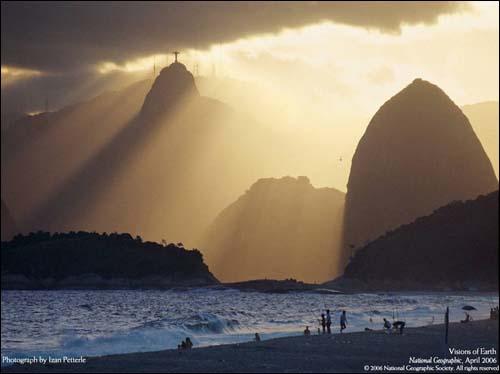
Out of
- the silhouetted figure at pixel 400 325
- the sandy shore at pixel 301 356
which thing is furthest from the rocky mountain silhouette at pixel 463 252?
the sandy shore at pixel 301 356

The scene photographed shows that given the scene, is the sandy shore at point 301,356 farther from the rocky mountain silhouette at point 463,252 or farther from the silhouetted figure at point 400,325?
the rocky mountain silhouette at point 463,252

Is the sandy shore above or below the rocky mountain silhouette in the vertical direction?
below

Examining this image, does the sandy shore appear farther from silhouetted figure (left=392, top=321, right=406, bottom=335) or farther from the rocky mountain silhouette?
the rocky mountain silhouette

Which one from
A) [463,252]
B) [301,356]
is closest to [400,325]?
[301,356]

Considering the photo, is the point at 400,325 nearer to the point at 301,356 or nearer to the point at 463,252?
the point at 301,356

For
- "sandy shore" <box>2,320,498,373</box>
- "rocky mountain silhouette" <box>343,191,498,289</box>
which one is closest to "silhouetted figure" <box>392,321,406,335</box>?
"sandy shore" <box>2,320,498,373</box>

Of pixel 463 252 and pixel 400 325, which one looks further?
pixel 463 252

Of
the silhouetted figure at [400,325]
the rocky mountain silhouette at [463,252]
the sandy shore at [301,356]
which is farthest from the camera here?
the rocky mountain silhouette at [463,252]

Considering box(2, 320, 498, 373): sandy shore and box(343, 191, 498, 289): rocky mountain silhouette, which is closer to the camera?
box(2, 320, 498, 373): sandy shore

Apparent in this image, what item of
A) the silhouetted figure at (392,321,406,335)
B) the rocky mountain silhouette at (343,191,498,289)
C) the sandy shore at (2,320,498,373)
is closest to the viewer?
the sandy shore at (2,320,498,373)
